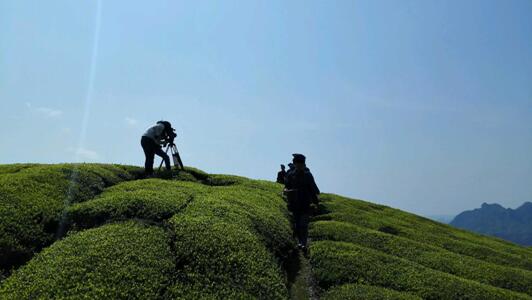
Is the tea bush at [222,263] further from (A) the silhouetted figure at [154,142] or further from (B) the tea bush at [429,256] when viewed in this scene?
(A) the silhouetted figure at [154,142]

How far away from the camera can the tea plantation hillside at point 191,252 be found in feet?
49.9

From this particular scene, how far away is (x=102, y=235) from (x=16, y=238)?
3.31 meters

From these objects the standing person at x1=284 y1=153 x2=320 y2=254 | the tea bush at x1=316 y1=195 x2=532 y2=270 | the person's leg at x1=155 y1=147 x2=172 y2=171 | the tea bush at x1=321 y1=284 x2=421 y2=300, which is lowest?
the tea bush at x1=321 y1=284 x2=421 y2=300

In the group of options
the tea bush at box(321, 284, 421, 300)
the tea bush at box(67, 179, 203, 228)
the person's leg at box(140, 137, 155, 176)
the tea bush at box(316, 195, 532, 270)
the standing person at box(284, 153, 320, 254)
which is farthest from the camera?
the person's leg at box(140, 137, 155, 176)

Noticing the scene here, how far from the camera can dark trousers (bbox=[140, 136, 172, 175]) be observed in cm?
3212

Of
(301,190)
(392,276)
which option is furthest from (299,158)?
(392,276)

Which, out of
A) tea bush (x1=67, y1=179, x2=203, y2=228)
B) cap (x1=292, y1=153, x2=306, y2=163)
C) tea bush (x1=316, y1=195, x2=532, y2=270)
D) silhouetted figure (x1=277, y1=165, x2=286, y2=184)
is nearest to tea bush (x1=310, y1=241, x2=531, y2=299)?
cap (x1=292, y1=153, x2=306, y2=163)

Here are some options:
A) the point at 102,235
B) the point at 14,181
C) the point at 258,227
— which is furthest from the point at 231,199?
the point at 14,181

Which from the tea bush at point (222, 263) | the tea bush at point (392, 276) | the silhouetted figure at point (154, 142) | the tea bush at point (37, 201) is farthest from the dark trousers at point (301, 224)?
the silhouetted figure at point (154, 142)

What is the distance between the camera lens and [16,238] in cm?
1781

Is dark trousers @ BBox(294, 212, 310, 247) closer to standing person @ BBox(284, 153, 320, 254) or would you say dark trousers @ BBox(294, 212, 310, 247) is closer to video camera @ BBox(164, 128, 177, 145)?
standing person @ BBox(284, 153, 320, 254)

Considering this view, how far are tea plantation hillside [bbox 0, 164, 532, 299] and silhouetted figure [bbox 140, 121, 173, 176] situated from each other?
3372 mm

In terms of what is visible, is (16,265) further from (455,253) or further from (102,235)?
(455,253)

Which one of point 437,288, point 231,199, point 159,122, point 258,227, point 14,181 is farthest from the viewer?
point 159,122
